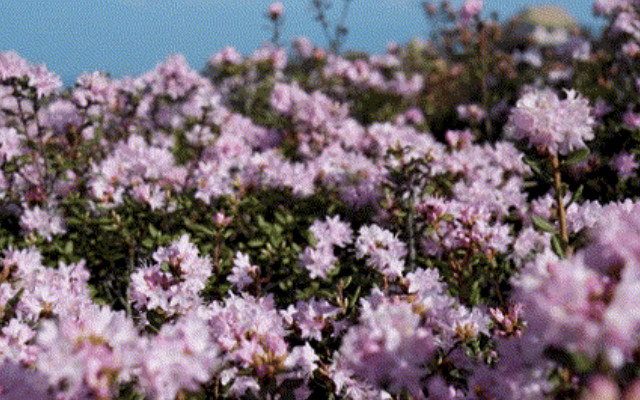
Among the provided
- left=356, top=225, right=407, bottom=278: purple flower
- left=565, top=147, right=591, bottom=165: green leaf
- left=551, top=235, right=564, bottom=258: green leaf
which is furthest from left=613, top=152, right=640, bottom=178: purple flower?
left=551, top=235, right=564, bottom=258: green leaf

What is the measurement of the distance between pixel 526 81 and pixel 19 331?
27.3 feet

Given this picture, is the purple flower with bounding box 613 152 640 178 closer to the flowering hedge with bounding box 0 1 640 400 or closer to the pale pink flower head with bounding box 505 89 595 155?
the flowering hedge with bounding box 0 1 640 400

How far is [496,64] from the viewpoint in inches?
381

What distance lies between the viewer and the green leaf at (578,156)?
90.0 inches

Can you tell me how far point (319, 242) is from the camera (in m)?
3.91

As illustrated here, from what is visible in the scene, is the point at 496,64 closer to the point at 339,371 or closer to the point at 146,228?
the point at 146,228

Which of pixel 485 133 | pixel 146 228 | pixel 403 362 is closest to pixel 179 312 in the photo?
pixel 403 362

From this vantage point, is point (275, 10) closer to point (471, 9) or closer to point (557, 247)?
point (471, 9)

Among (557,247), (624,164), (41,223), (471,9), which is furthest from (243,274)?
(471,9)

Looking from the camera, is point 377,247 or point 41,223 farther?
point 41,223

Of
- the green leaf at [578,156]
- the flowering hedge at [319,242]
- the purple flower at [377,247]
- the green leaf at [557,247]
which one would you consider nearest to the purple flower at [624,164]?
the flowering hedge at [319,242]

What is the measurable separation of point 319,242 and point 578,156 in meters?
1.84

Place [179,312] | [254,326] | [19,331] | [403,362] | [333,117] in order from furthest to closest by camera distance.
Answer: [333,117] → [179,312] → [19,331] → [254,326] → [403,362]

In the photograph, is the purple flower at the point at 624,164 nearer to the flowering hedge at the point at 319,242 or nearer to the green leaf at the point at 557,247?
the flowering hedge at the point at 319,242
